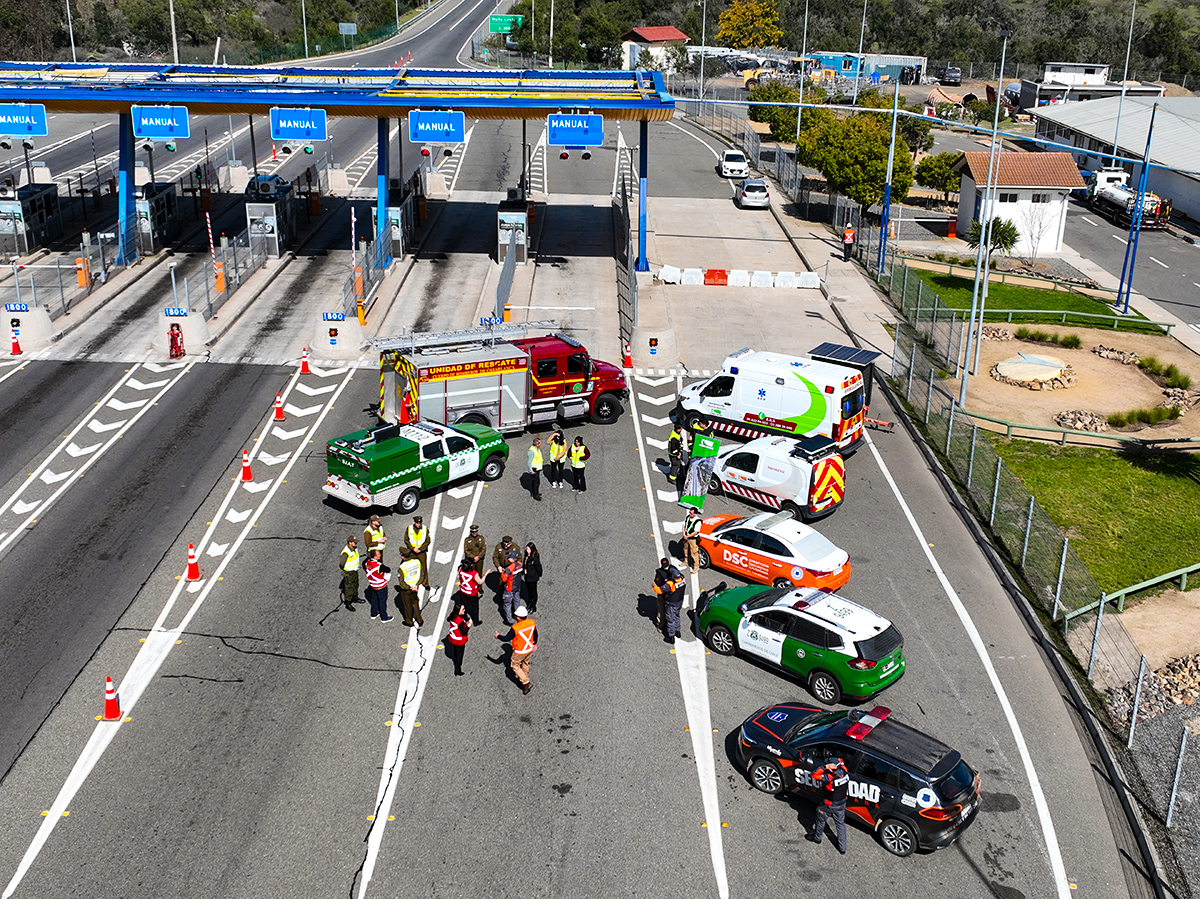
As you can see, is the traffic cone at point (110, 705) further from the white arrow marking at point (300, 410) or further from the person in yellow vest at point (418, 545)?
the white arrow marking at point (300, 410)

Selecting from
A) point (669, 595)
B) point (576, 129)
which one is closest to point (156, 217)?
point (576, 129)

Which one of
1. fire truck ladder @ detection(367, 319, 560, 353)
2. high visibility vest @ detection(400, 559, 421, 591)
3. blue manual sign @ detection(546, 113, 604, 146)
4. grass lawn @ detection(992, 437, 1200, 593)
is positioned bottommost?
grass lawn @ detection(992, 437, 1200, 593)

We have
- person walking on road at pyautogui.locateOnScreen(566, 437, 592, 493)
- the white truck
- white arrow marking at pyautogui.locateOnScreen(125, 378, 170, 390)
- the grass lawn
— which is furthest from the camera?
the white truck

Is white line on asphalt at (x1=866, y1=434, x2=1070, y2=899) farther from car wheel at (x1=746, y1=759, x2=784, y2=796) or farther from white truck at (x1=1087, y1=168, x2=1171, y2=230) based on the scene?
white truck at (x1=1087, y1=168, x2=1171, y2=230)

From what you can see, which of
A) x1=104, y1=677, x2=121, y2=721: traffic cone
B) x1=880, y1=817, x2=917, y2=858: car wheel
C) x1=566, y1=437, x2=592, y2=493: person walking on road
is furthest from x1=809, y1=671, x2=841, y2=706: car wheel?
x1=104, y1=677, x2=121, y2=721: traffic cone

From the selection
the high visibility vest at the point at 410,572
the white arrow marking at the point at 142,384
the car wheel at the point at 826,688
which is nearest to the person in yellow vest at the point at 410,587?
the high visibility vest at the point at 410,572

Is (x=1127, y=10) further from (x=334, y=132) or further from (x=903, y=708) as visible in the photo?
(x=903, y=708)

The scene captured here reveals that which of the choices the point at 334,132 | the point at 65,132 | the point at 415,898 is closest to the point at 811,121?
the point at 334,132
